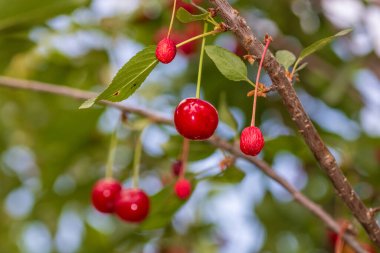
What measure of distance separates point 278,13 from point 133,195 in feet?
4.33

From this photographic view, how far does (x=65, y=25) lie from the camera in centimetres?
312

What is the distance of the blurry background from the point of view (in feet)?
8.34

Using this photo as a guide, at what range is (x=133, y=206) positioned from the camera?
6.01 feet

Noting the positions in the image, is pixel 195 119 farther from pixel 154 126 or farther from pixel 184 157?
pixel 154 126

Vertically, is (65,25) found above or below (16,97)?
above

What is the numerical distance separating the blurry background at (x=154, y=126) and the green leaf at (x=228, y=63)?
3.51 feet

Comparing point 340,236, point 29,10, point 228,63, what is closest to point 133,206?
point 340,236

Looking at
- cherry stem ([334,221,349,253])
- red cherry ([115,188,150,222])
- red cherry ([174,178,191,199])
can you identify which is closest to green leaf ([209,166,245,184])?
red cherry ([174,178,191,199])

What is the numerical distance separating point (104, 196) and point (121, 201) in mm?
89

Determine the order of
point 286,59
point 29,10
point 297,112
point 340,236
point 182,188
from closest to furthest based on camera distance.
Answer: point 297,112, point 286,59, point 340,236, point 182,188, point 29,10

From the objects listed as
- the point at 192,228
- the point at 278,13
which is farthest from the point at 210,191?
the point at 278,13

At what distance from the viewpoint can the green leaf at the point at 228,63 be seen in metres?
1.26

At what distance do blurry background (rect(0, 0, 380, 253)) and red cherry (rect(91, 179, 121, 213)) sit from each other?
551 mm

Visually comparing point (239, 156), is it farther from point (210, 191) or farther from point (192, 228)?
point (210, 191)
